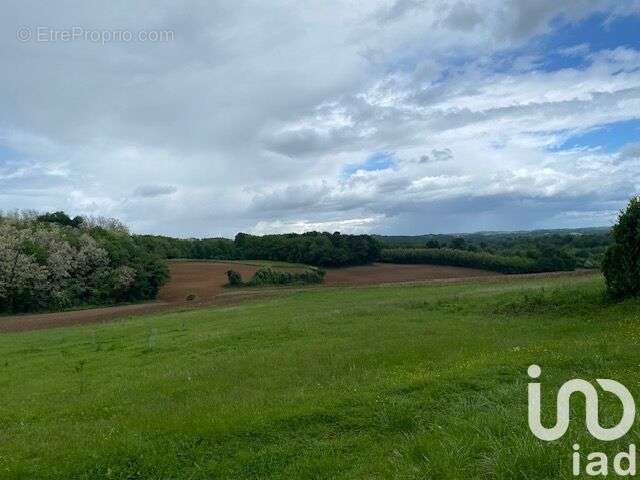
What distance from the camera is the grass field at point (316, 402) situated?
6.75 meters

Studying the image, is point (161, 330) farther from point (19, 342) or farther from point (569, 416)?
point (569, 416)

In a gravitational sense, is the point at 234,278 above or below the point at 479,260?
below

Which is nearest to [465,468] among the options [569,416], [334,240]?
[569,416]

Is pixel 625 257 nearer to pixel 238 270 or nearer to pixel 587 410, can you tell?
pixel 587 410

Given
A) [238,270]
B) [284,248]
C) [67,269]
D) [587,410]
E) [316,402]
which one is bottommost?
[316,402]

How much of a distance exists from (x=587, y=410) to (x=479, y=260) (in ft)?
230

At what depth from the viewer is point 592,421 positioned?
22.8 ft

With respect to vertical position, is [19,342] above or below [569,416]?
below

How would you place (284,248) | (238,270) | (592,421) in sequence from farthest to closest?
(284,248)
(238,270)
(592,421)

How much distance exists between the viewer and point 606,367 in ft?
Result: 34.9

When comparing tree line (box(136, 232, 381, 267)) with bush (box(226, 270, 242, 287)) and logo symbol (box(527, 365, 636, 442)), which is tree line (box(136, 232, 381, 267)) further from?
logo symbol (box(527, 365, 636, 442))

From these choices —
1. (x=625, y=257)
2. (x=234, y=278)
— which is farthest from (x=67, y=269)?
(x=625, y=257)

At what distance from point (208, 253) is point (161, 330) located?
84.0 m

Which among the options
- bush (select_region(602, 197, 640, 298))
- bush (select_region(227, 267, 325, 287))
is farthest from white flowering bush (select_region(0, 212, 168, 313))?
bush (select_region(602, 197, 640, 298))
